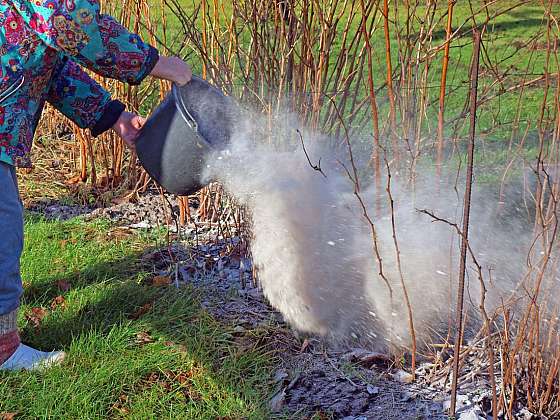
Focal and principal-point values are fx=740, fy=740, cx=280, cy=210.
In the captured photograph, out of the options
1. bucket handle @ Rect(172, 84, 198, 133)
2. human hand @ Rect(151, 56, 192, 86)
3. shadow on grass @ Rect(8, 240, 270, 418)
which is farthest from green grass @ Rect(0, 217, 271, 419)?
human hand @ Rect(151, 56, 192, 86)

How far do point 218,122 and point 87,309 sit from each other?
98 cm

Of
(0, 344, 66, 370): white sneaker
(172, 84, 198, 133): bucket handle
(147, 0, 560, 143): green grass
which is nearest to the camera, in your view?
(172, 84, 198, 133): bucket handle

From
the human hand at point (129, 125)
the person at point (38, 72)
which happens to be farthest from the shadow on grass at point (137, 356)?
the human hand at point (129, 125)

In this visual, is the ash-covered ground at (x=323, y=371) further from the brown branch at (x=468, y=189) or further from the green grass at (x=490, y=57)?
the green grass at (x=490, y=57)

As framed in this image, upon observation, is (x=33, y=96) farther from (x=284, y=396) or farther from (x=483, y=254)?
(x=483, y=254)

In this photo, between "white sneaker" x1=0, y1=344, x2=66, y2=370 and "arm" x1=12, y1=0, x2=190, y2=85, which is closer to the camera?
"arm" x1=12, y1=0, x2=190, y2=85

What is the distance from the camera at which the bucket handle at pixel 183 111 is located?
98.6 inches

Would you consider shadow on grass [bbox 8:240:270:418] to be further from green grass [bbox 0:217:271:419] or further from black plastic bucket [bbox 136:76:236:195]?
black plastic bucket [bbox 136:76:236:195]

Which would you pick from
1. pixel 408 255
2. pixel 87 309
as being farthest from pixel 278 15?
pixel 87 309

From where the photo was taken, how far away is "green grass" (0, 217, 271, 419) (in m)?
2.44

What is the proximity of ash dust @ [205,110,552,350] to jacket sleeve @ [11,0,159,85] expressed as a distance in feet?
1.58

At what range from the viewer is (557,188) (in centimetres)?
206

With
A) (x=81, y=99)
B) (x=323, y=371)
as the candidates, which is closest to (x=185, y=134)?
(x=81, y=99)

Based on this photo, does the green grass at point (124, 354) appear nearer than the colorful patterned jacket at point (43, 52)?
No
